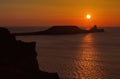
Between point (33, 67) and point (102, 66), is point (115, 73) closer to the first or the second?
point (102, 66)

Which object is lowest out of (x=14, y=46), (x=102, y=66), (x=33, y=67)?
(x=102, y=66)

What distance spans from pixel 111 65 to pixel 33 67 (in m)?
18.4

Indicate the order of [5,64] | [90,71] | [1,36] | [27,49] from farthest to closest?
[90,71], [27,49], [1,36], [5,64]

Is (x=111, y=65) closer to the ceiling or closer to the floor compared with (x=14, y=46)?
closer to the floor

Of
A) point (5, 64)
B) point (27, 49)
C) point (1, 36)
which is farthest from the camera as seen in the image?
point (27, 49)

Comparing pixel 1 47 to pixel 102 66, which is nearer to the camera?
pixel 1 47

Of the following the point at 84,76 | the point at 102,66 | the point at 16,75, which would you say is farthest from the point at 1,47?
the point at 102,66

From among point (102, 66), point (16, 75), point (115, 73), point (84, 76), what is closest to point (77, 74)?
point (84, 76)

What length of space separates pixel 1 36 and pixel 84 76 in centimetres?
1197

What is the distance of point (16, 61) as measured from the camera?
2208cm

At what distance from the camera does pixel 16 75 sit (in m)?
18.7

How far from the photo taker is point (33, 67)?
76.2ft

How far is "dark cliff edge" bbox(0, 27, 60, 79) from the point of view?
1894cm

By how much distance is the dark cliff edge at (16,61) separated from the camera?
746 inches
